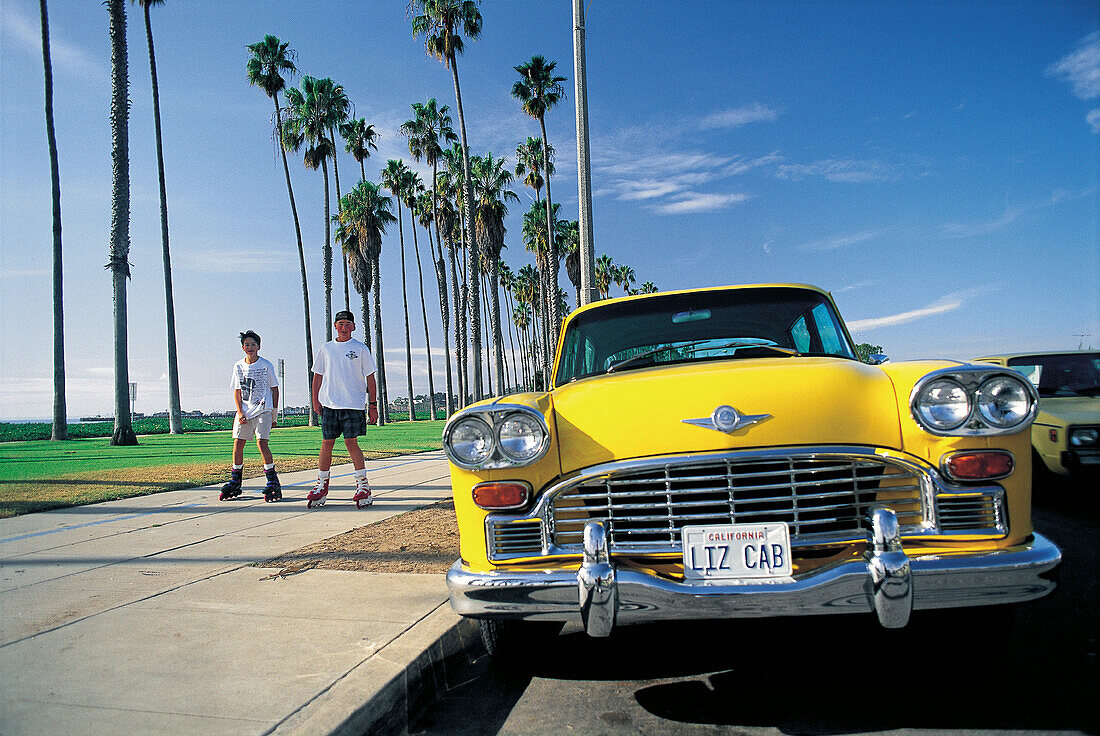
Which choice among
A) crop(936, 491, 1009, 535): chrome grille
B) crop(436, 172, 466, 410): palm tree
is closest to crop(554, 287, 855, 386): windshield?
crop(936, 491, 1009, 535): chrome grille

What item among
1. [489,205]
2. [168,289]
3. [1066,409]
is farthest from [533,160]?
[1066,409]

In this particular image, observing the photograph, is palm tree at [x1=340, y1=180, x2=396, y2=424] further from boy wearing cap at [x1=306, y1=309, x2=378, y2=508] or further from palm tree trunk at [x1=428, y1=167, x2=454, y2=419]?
boy wearing cap at [x1=306, y1=309, x2=378, y2=508]

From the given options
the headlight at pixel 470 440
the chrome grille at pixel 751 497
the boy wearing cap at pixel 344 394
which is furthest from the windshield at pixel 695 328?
the boy wearing cap at pixel 344 394

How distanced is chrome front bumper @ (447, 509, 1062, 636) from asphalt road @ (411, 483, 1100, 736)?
1.31 ft

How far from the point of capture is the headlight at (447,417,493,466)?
2471 millimetres

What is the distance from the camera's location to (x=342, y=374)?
6199mm

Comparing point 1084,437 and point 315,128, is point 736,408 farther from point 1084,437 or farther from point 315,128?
point 315,128

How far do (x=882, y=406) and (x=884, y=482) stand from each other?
260mm

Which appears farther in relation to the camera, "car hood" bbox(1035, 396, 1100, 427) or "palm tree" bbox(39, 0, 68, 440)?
"palm tree" bbox(39, 0, 68, 440)

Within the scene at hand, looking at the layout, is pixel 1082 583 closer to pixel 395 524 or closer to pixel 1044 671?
pixel 1044 671

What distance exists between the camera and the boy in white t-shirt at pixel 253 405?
6875mm

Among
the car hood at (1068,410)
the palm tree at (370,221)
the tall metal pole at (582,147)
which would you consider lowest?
the car hood at (1068,410)

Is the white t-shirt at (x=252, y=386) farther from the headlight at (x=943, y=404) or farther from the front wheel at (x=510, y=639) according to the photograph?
the headlight at (x=943, y=404)

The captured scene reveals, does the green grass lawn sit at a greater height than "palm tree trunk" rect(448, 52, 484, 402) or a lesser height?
lesser
